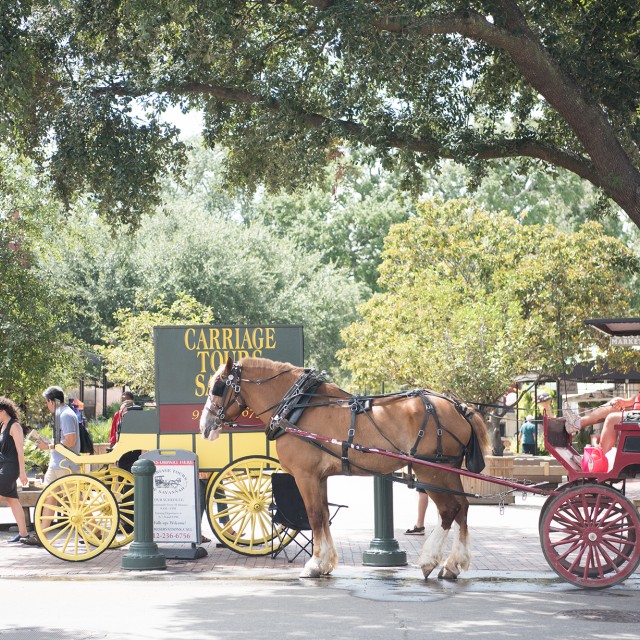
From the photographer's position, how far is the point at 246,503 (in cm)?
1141

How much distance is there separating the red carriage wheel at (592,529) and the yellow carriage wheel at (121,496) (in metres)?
4.73

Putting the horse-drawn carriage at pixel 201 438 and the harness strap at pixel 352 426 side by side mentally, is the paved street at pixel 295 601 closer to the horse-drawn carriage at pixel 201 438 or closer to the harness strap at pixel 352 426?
the horse-drawn carriage at pixel 201 438

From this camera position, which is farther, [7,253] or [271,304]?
[271,304]

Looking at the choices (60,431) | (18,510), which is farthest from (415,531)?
(18,510)

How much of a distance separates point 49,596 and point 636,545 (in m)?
5.12

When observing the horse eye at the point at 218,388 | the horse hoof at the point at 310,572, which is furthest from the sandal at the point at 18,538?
the horse hoof at the point at 310,572

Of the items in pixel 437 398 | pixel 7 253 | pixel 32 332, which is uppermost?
pixel 7 253

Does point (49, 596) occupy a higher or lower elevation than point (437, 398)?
lower

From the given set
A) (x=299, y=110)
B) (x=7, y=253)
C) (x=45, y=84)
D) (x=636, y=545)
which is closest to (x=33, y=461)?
(x=7, y=253)

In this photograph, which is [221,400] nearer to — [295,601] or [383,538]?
[383,538]

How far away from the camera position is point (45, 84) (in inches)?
605

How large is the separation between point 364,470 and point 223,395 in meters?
1.73

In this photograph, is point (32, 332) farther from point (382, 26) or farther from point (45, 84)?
point (382, 26)

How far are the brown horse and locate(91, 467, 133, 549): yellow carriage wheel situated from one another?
2370mm
